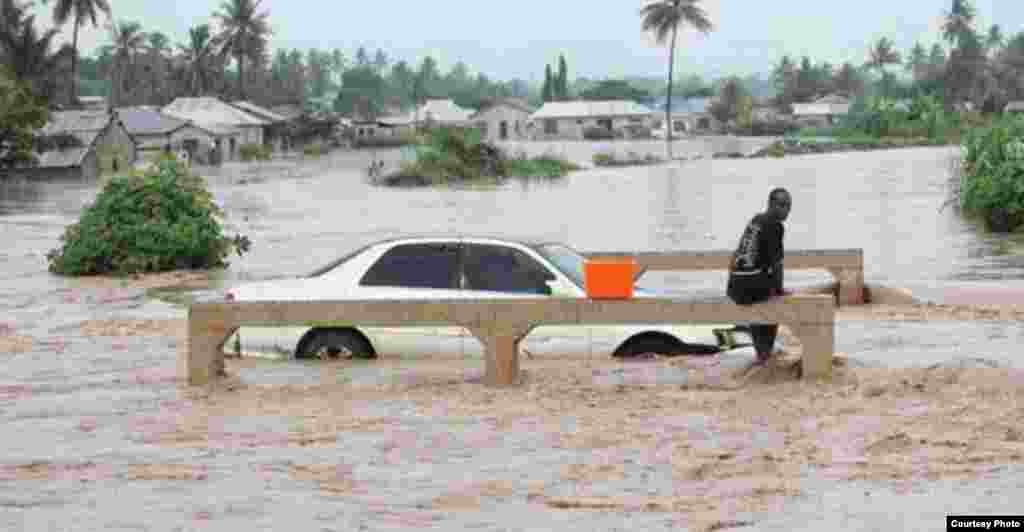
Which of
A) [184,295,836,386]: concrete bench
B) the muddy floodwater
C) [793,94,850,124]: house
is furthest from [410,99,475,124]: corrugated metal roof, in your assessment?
[184,295,836,386]: concrete bench

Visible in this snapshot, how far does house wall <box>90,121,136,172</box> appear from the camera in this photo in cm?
9044

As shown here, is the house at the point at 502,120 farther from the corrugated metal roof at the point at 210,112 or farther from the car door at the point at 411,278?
the car door at the point at 411,278

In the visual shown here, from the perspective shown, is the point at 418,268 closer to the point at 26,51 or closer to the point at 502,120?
the point at 26,51

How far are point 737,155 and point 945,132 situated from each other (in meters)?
24.6

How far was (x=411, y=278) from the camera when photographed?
51.3ft

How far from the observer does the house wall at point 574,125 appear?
576 feet

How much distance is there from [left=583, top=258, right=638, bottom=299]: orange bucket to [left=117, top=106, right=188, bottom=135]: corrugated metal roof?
88.9m

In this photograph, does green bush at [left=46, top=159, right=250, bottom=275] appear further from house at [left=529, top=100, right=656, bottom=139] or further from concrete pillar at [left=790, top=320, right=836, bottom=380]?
house at [left=529, top=100, right=656, bottom=139]

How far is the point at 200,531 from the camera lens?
32.1 ft

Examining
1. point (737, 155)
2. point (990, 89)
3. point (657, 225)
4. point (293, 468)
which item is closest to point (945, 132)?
point (737, 155)

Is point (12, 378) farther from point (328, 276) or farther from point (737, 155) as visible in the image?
point (737, 155)

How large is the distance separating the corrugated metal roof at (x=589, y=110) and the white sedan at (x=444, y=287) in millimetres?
160539

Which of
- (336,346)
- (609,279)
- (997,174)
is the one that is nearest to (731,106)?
(997,174)

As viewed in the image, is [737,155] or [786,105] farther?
[786,105]
